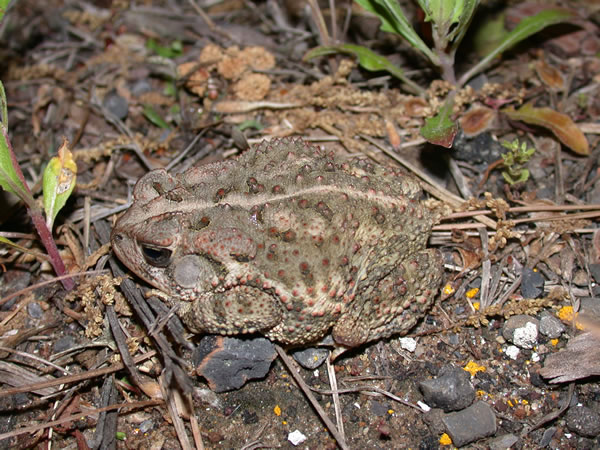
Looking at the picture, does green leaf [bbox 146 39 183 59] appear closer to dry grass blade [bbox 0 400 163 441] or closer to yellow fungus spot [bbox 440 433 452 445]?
dry grass blade [bbox 0 400 163 441]

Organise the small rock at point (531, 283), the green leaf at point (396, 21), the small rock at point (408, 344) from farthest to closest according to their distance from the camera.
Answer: the green leaf at point (396, 21) < the small rock at point (531, 283) < the small rock at point (408, 344)

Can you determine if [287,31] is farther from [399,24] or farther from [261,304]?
[261,304]

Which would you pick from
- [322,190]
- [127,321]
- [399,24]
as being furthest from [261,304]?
[399,24]

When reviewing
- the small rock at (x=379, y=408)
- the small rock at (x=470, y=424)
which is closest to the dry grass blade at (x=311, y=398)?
the small rock at (x=379, y=408)

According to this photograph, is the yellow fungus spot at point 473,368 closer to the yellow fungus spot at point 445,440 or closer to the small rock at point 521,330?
the small rock at point 521,330

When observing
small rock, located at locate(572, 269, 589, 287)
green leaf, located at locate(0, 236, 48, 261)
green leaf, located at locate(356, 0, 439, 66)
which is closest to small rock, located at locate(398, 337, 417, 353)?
small rock, located at locate(572, 269, 589, 287)

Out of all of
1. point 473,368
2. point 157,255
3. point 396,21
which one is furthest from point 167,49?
point 473,368
